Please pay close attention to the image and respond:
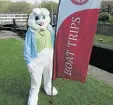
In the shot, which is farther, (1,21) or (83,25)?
(1,21)

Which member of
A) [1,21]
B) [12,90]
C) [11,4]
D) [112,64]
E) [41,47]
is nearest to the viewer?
[41,47]

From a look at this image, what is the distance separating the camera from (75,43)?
4.75 m

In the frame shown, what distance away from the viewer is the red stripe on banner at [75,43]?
4.62m

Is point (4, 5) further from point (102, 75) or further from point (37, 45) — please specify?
point (37, 45)

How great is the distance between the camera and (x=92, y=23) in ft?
15.1

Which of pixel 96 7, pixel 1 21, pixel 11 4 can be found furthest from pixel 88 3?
pixel 11 4

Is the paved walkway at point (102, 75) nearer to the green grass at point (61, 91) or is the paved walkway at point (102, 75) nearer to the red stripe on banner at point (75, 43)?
the green grass at point (61, 91)

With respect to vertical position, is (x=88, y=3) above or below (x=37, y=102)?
above

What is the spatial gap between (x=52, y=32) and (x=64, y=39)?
0.53 metres

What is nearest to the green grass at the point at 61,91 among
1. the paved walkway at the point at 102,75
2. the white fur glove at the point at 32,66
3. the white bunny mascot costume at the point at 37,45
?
the paved walkway at the point at 102,75

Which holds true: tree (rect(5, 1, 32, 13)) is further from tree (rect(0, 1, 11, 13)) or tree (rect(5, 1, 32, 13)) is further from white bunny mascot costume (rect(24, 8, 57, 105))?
white bunny mascot costume (rect(24, 8, 57, 105))

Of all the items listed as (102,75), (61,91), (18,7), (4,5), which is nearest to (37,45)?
(61,91)

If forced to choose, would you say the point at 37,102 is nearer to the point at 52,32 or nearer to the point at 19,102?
the point at 19,102

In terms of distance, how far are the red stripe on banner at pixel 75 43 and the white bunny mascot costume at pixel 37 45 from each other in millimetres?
281
